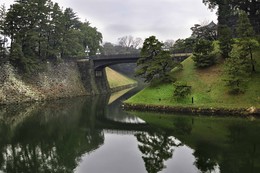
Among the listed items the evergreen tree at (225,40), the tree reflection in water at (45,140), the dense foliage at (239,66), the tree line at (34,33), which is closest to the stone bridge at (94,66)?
the tree line at (34,33)

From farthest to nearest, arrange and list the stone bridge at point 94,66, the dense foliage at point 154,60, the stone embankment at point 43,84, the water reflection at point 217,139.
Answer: the stone bridge at point 94,66 < the stone embankment at point 43,84 < the dense foliage at point 154,60 < the water reflection at point 217,139

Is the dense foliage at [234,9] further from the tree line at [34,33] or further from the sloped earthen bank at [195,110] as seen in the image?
the tree line at [34,33]

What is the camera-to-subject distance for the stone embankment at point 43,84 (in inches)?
2037

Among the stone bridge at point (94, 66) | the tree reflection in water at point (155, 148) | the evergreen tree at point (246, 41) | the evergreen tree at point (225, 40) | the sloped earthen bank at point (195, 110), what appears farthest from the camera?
the stone bridge at point (94, 66)

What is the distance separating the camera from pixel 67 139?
85.9ft

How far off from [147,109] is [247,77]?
50.1 feet

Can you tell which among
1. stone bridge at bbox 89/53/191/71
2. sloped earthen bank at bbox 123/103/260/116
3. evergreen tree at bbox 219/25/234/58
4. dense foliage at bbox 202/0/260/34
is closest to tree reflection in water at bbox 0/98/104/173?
sloped earthen bank at bbox 123/103/260/116

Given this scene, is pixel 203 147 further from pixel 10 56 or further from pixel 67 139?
pixel 10 56

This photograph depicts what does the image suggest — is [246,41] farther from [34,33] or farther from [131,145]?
[34,33]

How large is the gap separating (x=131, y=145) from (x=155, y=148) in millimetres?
2324

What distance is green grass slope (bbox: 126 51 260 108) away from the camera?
38156 mm

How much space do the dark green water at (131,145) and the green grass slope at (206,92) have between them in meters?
4.36

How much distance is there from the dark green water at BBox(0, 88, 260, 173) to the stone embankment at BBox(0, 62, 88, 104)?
1559cm

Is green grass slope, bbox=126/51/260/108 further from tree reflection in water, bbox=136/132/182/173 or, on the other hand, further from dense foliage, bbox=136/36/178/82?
tree reflection in water, bbox=136/132/182/173
